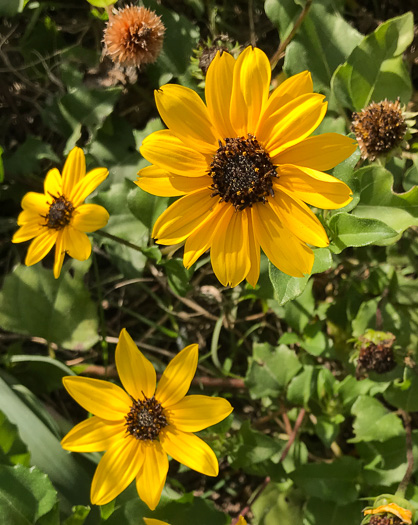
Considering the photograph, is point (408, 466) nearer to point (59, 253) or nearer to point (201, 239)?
point (201, 239)

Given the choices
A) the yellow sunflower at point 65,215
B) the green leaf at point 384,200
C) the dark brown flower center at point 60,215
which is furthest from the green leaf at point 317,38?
the dark brown flower center at point 60,215

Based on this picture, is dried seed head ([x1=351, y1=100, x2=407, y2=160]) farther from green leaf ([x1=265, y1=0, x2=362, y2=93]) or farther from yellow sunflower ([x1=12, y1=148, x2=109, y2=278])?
yellow sunflower ([x1=12, y1=148, x2=109, y2=278])

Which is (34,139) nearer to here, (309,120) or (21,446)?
(21,446)

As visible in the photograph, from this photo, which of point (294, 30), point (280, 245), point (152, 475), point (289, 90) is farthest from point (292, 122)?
point (152, 475)

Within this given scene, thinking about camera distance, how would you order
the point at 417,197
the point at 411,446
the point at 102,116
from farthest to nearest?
the point at 102,116, the point at 411,446, the point at 417,197

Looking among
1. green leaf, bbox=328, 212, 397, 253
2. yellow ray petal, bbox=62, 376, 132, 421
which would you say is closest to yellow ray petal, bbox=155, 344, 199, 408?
yellow ray petal, bbox=62, 376, 132, 421

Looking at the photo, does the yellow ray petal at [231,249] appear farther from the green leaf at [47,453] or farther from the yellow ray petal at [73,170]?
the green leaf at [47,453]

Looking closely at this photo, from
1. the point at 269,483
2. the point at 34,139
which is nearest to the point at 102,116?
the point at 34,139
